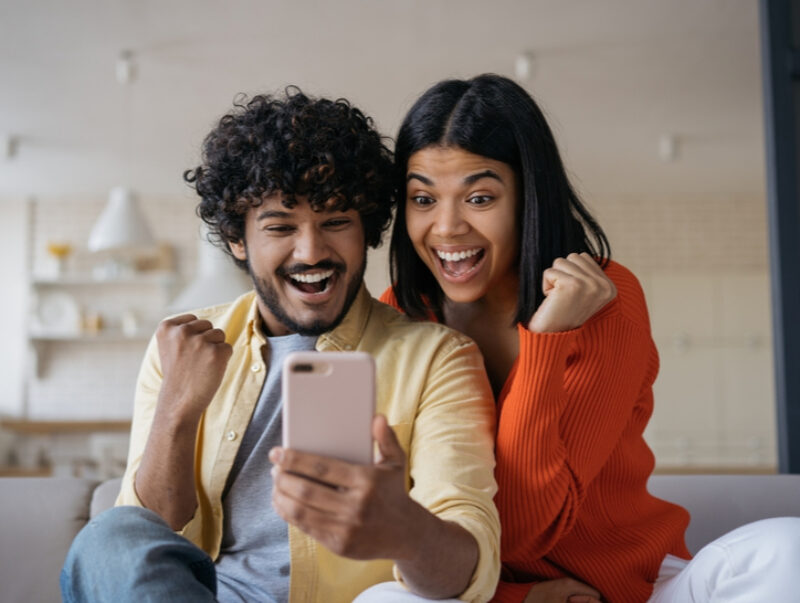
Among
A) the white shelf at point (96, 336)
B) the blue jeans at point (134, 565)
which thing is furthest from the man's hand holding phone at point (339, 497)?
the white shelf at point (96, 336)

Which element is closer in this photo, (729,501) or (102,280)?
(729,501)

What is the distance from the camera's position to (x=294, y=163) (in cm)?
152

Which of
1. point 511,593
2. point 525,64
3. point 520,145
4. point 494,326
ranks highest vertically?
point 525,64

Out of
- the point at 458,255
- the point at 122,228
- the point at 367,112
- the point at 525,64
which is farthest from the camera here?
the point at 367,112

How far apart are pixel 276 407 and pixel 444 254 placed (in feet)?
1.44

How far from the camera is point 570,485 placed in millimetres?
1498

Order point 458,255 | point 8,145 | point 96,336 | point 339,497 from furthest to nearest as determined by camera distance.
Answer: point 96,336 → point 8,145 → point 458,255 → point 339,497

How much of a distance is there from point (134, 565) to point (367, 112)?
492 centimetres

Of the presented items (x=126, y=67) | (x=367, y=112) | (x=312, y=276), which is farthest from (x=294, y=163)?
(x=367, y=112)

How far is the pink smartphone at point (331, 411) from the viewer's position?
3.27 ft

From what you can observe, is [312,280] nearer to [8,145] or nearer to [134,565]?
[134,565]

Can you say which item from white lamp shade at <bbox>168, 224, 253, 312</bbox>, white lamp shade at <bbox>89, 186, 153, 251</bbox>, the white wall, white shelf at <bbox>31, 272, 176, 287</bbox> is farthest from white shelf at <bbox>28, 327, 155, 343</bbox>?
white lamp shade at <bbox>168, 224, 253, 312</bbox>

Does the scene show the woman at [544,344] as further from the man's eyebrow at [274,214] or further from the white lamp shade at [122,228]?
the white lamp shade at [122,228]

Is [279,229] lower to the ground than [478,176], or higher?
lower
